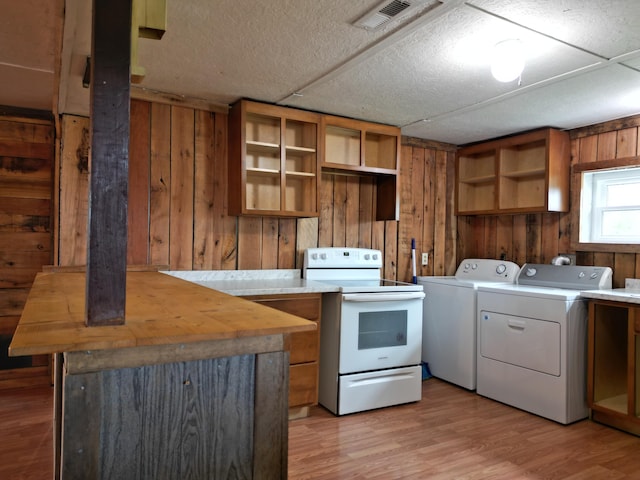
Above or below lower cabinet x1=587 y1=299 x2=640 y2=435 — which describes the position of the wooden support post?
above

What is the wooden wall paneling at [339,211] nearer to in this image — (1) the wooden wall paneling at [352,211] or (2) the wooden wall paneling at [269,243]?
(1) the wooden wall paneling at [352,211]

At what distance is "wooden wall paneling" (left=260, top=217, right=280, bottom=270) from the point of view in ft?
11.2

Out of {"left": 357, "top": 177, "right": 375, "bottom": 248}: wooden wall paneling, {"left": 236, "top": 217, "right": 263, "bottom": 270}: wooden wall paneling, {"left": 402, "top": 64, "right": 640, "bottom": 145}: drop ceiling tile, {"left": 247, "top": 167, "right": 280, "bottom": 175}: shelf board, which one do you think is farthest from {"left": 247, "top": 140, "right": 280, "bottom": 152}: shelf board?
{"left": 402, "top": 64, "right": 640, "bottom": 145}: drop ceiling tile

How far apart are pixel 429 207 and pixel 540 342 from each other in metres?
1.60

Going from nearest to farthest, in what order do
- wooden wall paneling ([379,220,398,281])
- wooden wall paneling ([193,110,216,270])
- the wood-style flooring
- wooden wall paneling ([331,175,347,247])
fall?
the wood-style flooring
wooden wall paneling ([193,110,216,270])
wooden wall paneling ([331,175,347,247])
wooden wall paneling ([379,220,398,281])

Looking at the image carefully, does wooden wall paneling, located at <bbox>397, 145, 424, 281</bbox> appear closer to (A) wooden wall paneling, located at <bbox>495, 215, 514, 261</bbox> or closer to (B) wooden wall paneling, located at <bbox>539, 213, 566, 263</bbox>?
(A) wooden wall paneling, located at <bbox>495, 215, 514, 261</bbox>

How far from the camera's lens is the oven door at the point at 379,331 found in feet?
10.0

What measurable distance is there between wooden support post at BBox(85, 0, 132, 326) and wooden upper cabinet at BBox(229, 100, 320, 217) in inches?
78.4

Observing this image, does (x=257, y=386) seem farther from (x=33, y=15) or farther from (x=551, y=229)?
(x=551, y=229)

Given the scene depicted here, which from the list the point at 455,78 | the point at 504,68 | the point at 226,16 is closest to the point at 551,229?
the point at 455,78

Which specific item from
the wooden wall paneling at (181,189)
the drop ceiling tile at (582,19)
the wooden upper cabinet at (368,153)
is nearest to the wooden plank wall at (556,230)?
the wooden upper cabinet at (368,153)

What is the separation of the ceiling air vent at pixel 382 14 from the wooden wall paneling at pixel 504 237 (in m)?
2.69

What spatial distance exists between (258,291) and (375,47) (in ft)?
4.90

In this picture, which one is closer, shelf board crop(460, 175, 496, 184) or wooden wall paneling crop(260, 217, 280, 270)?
wooden wall paneling crop(260, 217, 280, 270)
